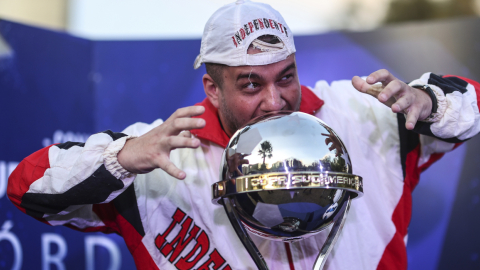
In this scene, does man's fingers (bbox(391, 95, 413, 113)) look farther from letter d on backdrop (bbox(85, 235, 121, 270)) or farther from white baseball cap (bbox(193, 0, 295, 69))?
letter d on backdrop (bbox(85, 235, 121, 270))

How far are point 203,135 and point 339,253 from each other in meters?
0.56

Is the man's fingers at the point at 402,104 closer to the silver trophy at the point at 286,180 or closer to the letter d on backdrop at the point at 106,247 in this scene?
the silver trophy at the point at 286,180

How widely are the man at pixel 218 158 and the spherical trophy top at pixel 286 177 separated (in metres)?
0.21

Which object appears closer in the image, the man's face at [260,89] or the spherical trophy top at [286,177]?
the spherical trophy top at [286,177]

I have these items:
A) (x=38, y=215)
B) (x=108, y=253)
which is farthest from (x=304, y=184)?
(x=108, y=253)

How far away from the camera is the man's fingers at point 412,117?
37.4 inches

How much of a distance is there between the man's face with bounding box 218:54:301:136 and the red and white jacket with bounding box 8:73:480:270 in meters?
0.13

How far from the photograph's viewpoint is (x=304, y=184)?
0.73m

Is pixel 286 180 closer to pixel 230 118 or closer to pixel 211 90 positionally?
pixel 230 118

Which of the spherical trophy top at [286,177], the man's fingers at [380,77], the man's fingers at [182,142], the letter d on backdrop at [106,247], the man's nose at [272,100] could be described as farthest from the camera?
the letter d on backdrop at [106,247]

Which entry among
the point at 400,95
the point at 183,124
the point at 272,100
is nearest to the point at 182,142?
the point at 183,124

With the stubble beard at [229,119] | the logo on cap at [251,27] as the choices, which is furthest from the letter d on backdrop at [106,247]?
the logo on cap at [251,27]

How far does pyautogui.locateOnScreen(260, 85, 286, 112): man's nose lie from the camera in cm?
120

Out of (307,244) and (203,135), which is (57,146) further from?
(307,244)
